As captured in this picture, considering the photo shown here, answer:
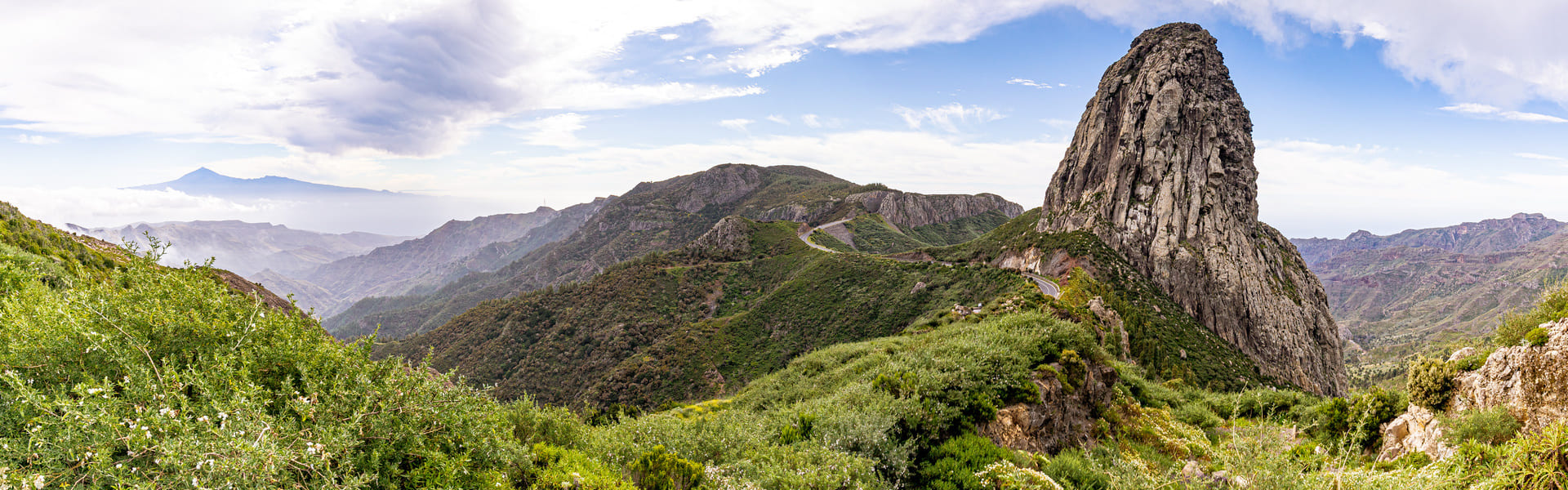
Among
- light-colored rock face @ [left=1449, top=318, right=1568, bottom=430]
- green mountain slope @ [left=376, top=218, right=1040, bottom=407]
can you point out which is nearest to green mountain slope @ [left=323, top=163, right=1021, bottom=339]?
green mountain slope @ [left=376, top=218, right=1040, bottom=407]

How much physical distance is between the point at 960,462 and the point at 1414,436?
860 cm

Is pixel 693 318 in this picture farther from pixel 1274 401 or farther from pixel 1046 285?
pixel 1274 401

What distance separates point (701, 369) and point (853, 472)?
39.8 meters

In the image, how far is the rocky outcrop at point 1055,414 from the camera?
359 inches

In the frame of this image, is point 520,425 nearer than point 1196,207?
Yes

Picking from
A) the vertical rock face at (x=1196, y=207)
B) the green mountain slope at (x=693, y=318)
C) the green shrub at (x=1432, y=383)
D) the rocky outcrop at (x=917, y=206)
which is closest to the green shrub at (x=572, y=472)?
the green shrub at (x=1432, y=383)

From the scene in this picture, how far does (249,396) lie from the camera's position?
4457 mm

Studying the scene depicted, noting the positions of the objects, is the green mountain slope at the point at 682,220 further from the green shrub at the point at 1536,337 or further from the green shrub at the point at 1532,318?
the green shrub at the point at 1536,337

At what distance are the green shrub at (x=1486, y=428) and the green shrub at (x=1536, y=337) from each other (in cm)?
124

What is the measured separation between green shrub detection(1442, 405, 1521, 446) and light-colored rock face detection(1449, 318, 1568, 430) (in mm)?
209

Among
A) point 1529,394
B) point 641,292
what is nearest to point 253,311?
point 1529,394

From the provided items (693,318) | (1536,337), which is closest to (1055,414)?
(1536,337)

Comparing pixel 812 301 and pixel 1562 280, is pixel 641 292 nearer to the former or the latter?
pixel 812 301

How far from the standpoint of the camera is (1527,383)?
7629 mm
